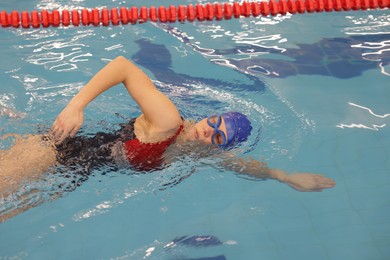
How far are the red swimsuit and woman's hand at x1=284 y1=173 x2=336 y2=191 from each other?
604mm

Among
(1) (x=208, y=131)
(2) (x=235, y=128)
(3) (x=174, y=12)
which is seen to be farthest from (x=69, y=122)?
(3) (x=174, y=12)

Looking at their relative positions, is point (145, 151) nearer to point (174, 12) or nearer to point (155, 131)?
point (155, 131)

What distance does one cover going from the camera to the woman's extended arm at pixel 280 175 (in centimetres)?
293

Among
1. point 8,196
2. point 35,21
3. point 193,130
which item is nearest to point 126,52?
point 35,21

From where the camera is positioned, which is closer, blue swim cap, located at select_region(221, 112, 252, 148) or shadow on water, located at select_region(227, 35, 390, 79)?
blue swim cap, located at select_region(221, 112, 252, 148)

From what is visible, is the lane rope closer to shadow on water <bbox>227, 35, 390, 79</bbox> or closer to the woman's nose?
shadow on water <bbox>227, 35, 390, 79</bbox>

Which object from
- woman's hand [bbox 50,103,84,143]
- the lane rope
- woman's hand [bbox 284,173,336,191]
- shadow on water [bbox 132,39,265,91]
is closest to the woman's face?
woman's hand [bbox 284,173,336,191]

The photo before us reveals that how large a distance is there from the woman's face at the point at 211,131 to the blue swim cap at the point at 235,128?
0.02 m

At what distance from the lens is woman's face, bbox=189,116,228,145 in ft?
9.32

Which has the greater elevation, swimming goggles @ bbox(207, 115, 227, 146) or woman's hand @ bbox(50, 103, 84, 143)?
→ woman's hand @ bbox(50, 103, 84, 143)

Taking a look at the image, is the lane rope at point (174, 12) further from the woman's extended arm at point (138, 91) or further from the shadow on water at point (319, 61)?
the woman's extended arm at point (138, 91)

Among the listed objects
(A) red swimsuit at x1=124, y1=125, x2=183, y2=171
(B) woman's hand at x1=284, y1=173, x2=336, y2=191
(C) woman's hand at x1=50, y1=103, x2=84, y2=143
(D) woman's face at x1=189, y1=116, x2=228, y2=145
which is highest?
(C) woman's hand at x1=50, y1=103, x2=84, y2=143

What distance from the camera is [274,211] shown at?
116 inches

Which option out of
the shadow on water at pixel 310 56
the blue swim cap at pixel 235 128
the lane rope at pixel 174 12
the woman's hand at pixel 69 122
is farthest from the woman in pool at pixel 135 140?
the lane rope at pixel 174 12
